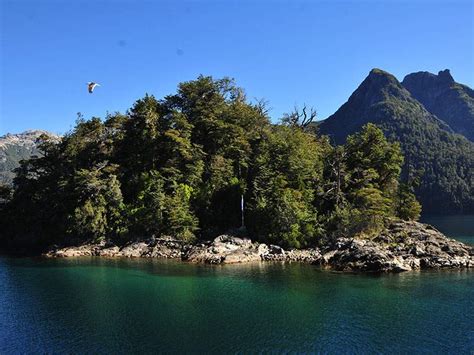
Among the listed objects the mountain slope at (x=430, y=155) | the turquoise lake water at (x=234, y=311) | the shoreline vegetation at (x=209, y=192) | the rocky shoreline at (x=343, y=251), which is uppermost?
the mountain slope at (x=430, y=155)

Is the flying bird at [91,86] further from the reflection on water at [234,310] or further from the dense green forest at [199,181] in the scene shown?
the dense green forest at [199,181]

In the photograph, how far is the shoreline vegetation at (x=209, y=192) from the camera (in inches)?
2203

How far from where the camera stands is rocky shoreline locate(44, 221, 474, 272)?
4700 cm

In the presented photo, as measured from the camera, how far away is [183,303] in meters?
34.0

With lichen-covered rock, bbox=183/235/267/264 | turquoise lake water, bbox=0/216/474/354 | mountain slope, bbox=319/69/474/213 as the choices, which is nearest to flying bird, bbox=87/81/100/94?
turquoise lake water, bbox=0/216/474/354

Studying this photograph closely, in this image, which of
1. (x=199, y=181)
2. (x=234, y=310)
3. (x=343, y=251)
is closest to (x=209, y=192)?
(x=199, y=181)

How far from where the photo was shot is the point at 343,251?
50.1 metres

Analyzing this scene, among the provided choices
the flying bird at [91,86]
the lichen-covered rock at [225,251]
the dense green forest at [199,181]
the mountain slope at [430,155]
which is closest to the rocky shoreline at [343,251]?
the lichen-covered rock at [225,251]

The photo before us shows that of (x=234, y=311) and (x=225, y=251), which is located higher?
(x=225, y=251)

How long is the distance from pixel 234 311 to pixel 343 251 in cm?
2254

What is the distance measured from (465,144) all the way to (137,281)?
167373 mm

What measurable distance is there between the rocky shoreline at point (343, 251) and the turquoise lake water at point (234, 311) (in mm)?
3075

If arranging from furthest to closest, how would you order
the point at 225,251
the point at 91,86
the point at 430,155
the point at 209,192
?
the point at 430,155
the point at 209,192
the point at 225,251
the point at 91,86

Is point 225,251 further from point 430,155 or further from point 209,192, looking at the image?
point 430,155
